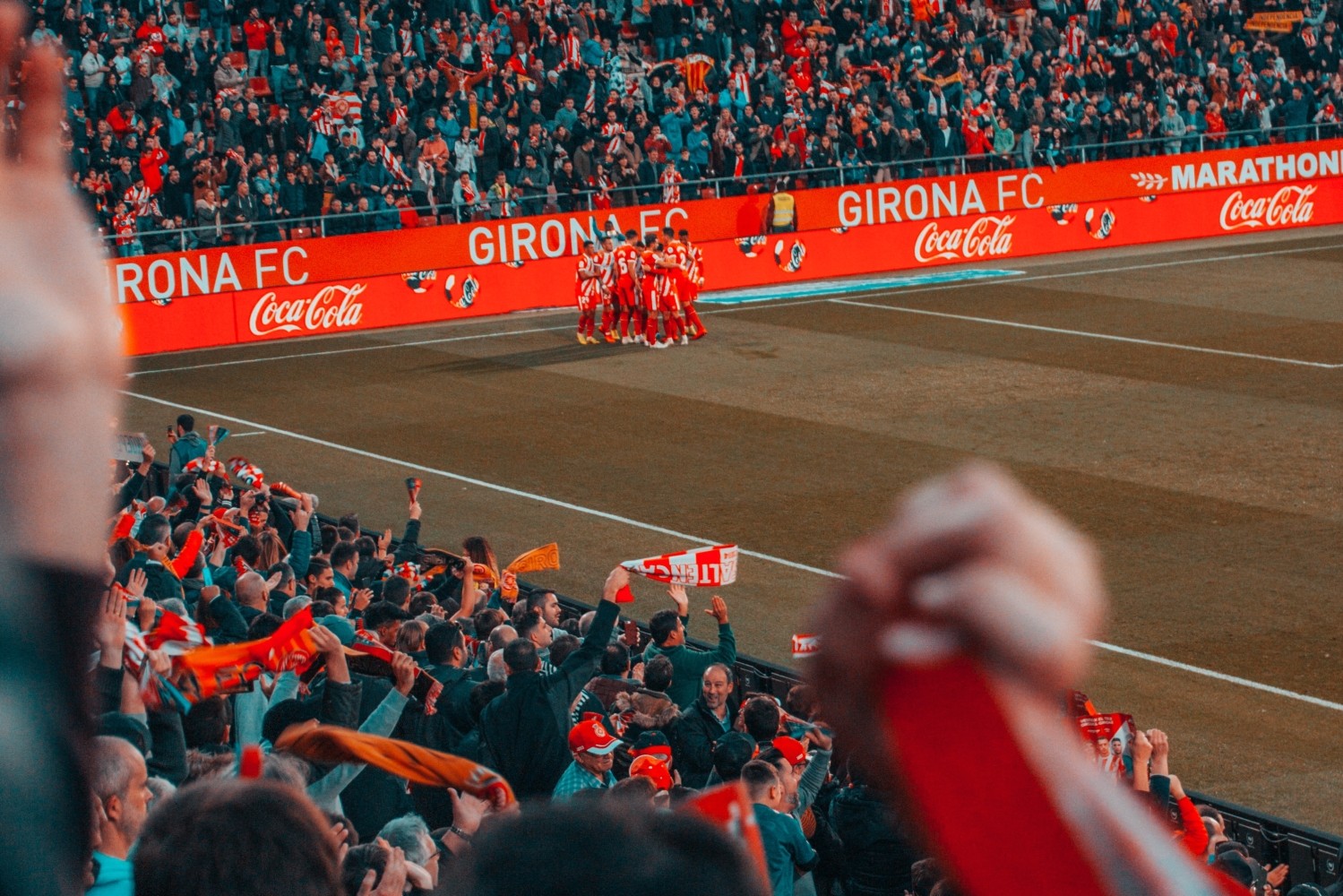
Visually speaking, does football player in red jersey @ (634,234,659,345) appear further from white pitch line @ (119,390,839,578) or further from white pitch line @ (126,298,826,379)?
white pitch line @ (119,390,839,578)

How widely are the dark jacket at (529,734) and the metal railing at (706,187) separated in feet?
80.6

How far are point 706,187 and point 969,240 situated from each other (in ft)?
18.2

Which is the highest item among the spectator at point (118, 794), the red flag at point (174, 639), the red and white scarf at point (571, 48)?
the red and white scarf at point (571, 48)

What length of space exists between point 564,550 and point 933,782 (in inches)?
672

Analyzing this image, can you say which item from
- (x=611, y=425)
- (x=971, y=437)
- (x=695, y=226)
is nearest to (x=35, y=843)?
(x=971, y=437)

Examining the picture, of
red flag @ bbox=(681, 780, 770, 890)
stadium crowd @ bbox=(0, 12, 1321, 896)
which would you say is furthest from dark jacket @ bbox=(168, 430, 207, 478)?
red flag @ bbox=(681, 780, 770, 890)

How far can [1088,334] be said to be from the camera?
28.8 metres

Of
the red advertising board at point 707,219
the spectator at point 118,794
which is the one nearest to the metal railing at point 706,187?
the red advertising board at point 707,219

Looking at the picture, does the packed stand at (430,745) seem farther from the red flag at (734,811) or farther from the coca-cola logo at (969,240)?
the coca-cola logo at (969,240)

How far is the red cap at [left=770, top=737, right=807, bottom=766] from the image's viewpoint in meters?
7.21

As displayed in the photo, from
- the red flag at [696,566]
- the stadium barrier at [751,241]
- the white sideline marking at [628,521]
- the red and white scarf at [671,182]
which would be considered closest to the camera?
the red flag at [696,566]

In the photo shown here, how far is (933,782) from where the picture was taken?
1047 mm

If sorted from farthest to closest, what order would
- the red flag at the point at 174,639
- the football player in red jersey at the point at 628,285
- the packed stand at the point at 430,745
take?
the football player in red jersey at the point at 628,285 → the red flag at the point at 174,639 → the packed stand at the point at 430,745

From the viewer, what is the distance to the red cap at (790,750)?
721cm
